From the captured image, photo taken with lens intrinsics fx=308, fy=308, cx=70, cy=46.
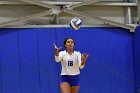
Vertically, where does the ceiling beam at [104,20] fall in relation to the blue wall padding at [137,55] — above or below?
above

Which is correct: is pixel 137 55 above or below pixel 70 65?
below

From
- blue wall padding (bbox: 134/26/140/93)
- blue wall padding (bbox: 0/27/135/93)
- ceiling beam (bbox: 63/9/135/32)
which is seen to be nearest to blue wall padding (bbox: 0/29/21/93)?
blue wall padding (bbox: 0/27/135/93)

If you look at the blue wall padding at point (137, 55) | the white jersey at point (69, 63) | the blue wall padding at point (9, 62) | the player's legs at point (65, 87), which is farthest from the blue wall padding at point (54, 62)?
the player's legs at point (65, 87)

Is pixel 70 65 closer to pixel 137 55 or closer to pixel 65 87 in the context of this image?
pixel 65 87

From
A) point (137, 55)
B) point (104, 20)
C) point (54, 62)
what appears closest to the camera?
point (54, 62)

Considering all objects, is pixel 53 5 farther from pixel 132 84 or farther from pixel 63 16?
pixel 132 84

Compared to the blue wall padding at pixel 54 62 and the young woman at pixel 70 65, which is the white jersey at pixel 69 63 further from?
the blue wall padding at pixel 54 62

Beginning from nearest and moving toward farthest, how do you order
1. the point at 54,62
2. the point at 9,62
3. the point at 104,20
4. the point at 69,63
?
the point at 69,63, the point at 9,62, the point at 54,62, the point at 104,20

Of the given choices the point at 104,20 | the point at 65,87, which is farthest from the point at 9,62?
the point at 104,20

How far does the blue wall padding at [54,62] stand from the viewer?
655 cm

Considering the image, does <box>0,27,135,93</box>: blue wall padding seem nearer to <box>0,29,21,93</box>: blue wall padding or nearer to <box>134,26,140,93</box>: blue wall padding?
<box>0,29,21,93</box>: blue wall padding

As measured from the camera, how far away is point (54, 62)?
22.0ft

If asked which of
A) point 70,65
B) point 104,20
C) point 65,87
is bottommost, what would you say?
point 65,87

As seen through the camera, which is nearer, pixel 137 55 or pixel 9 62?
pixel 9 62
